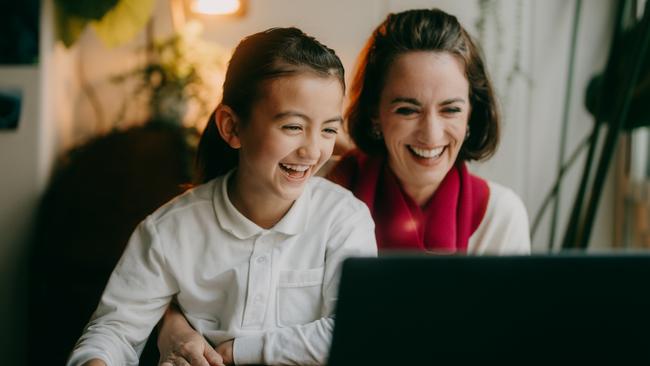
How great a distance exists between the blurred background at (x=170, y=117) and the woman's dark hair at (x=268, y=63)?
95 centimetres

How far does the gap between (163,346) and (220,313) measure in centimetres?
10

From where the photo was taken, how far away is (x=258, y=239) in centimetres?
116

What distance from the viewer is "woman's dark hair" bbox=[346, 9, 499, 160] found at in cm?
138

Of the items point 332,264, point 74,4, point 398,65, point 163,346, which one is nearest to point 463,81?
point 398,65

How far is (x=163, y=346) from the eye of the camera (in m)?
1.11

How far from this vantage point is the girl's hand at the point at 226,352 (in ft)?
3.57

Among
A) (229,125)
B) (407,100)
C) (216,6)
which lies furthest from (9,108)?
(407,100)

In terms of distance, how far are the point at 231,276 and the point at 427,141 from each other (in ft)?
1.46

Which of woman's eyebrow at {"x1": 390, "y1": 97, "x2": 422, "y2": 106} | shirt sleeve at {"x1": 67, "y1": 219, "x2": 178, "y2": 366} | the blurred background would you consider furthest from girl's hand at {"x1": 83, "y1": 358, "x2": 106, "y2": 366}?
the blurred background

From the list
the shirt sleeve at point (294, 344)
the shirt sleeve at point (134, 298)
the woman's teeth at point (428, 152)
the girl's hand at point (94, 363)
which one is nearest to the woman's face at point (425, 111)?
the woman's teeth at point (428, 152)

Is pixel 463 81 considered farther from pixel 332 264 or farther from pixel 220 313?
pixel 220 313

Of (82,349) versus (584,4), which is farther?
(584,4)

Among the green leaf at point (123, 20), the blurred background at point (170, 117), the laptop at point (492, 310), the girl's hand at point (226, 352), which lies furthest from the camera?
the green leaf at point (123, 20)

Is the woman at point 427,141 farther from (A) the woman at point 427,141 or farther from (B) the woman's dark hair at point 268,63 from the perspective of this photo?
(B) the woman's dark hair at point 268,63
